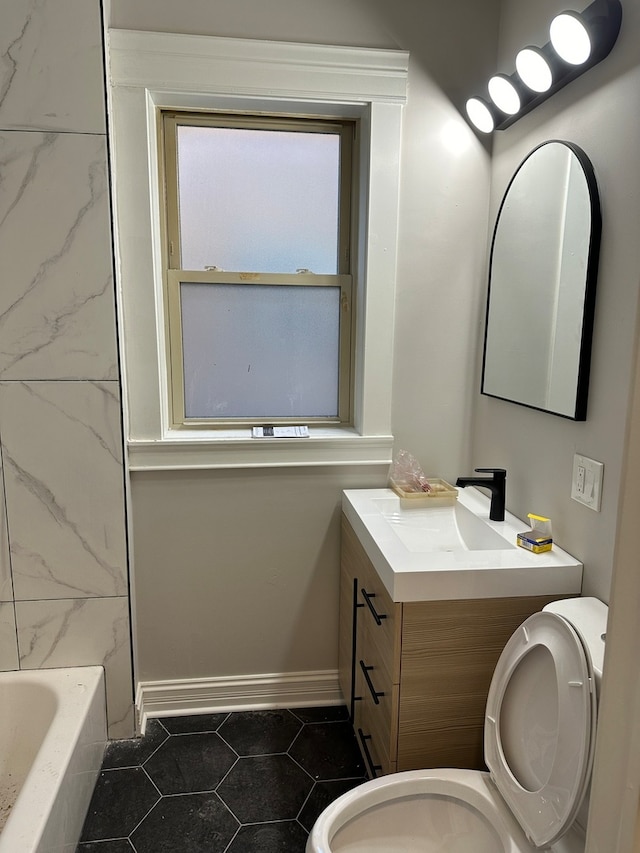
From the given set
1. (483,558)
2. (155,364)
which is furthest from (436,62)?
(483,558)

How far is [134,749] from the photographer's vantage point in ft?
6.53

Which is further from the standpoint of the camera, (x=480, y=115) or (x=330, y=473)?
(x=330, y=473)

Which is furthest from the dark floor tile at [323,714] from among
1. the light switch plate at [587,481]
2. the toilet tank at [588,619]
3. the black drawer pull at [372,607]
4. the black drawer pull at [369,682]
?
the light switch plate at [587,481]

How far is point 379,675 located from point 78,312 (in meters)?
1.35

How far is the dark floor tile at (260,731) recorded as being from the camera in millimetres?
2002

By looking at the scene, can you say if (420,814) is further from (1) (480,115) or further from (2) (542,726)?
(1) (480,115)

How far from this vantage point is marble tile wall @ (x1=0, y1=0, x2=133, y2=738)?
1690 mm

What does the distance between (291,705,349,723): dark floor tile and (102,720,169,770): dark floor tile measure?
47 cm

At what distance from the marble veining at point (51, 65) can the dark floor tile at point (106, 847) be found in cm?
197

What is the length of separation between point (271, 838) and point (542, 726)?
34.6 inches

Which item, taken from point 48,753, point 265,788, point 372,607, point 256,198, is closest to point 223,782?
point 265,788

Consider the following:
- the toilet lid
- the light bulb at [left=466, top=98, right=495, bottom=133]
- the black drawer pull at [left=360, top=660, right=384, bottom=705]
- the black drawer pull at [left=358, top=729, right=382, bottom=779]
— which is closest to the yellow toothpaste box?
the toilet lid

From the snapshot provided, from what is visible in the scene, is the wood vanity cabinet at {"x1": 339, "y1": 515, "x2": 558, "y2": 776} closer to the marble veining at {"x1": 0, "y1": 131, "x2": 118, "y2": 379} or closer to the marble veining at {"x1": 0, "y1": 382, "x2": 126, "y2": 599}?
the marble veining at {"x1": 0, "y1": 382, "x2": 126, "y2": 599}

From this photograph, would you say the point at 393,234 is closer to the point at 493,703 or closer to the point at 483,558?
the point at 483,558
